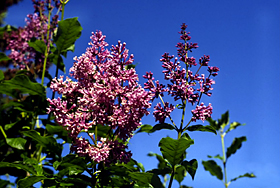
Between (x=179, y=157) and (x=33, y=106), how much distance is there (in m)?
1.95

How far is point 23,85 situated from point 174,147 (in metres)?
1.73

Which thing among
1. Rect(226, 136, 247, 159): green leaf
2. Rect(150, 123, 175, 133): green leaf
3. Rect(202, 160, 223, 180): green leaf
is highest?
Rect(226, 136, 247, 159): green leaf

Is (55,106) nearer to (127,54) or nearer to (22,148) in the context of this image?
(127,54)

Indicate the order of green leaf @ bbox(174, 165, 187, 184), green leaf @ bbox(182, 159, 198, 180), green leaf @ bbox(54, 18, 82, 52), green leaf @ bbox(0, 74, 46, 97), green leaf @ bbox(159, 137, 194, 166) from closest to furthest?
→ green leaf @ bbox(159, 137, 194, 166) → green leaf @ bbox(182, 159, 198, 180) → green leaf @ bbox(174, 165, 187, 184) → green leaf @ bbox(0, 74, 46, 97) → green leaf @ bbox(54, 18, 82, 52)

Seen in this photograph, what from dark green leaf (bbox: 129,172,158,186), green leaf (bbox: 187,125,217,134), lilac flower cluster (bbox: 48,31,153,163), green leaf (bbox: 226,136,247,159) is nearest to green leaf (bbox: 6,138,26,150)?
lilac flower cluster (bbox: 48,31,153,163)

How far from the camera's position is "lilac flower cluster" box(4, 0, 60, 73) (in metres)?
3.89

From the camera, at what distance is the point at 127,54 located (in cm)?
214

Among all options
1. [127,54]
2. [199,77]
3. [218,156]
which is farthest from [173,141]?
[218,156]

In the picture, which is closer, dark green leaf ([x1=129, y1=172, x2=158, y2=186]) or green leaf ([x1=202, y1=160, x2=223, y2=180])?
dark green leaf ([x1=129, y1=172, x2=158, y2=186])

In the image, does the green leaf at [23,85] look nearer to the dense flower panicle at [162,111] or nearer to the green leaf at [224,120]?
the dense flower panicle at [162,111]

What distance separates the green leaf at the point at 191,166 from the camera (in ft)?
6.65

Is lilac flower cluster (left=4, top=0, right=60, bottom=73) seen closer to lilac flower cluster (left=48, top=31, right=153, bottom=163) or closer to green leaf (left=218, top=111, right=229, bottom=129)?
lilac flower cluster (left=48, top=31, right=153, bottom=163)

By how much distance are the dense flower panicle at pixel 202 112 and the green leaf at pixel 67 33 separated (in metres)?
1.60

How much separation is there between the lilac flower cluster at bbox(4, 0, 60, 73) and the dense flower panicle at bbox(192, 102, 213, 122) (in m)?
2.41
